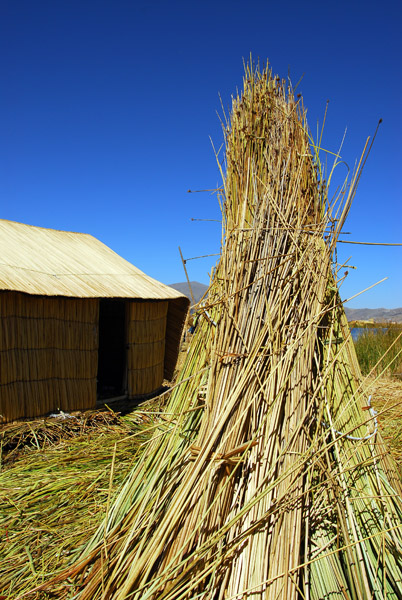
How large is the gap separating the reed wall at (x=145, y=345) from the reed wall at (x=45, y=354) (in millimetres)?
776

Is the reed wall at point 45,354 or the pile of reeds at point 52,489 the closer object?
the pile of reeds at point 52,489

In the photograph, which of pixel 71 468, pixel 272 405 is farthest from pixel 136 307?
pixel 272 405

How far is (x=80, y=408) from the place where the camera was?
5.31m

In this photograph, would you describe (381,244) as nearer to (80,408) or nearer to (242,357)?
(242,357)

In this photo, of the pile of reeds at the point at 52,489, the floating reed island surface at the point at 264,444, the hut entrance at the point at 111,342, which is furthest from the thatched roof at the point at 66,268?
the floating reed island surface at the point at 264,444

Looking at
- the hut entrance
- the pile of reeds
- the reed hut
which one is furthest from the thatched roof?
the pile of reeds

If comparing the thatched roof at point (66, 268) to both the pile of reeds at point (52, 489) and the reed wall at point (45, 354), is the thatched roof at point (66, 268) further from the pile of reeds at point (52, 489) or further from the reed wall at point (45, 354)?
the pile of reeds at point (52, 489)

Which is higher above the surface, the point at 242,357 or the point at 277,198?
the point at 277,198

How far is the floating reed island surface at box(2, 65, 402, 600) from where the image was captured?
64.5 inches

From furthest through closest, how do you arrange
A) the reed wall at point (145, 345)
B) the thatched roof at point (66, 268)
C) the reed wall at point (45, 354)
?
the reed wall at point (145, 345) < the thatched roof at point (66, 268) < the reed wall at point (45, 354)

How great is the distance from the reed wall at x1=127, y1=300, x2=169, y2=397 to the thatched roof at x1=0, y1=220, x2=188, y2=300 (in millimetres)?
302

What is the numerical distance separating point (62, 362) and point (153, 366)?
1.83 metres

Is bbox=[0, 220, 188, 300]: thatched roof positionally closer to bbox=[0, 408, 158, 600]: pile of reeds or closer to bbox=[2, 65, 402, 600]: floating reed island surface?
bbox=[0, 408, 158, 600]: pile of reeds

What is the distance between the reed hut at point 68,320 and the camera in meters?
4.62
